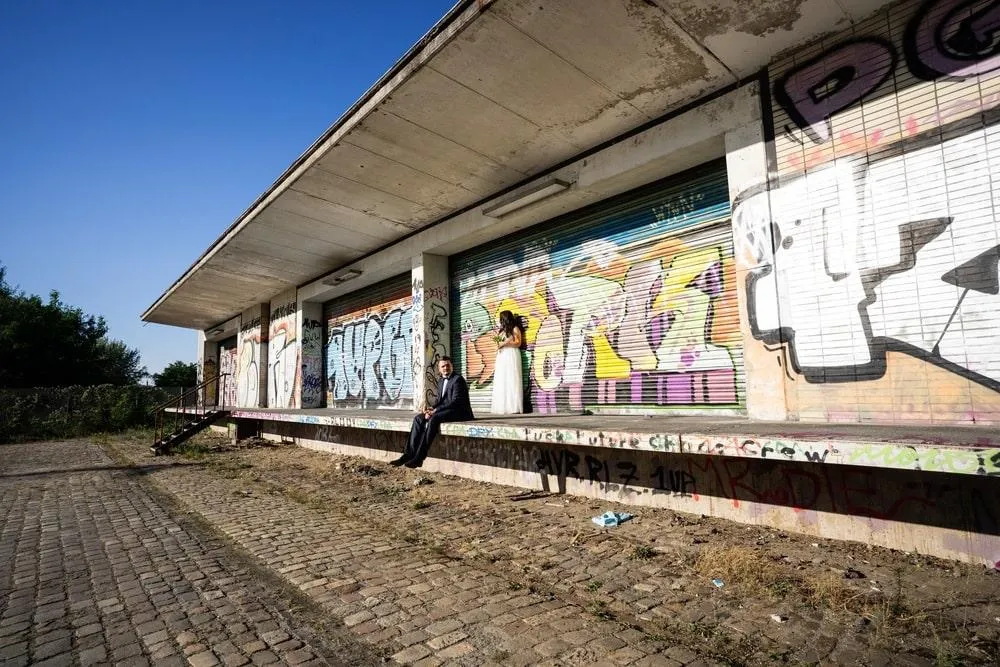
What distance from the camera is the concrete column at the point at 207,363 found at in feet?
82.6

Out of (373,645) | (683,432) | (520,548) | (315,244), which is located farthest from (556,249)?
(373,645)

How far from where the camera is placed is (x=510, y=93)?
20.3 ft

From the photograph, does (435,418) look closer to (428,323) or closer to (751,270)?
(428,323)

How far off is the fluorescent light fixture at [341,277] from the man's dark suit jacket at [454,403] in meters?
6.10

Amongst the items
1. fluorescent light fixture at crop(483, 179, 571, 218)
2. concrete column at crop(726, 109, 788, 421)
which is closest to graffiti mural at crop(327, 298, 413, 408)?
fluorescent light fixture at crop(483, 179, 571, 218)

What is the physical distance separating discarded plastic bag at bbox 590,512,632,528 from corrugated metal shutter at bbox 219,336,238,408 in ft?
60.7

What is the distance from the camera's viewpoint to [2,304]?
2750 centimetres

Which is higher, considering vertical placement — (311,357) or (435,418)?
(311,357)

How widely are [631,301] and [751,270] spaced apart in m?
2.03

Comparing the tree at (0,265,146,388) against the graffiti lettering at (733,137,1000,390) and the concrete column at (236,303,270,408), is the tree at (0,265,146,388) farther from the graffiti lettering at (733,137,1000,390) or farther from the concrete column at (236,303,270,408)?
the graffiti lettering at (733,137,1000,390)

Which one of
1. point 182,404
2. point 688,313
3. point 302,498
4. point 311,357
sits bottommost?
point 302,498

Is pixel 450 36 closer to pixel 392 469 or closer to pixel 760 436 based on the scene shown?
pixel 760 436

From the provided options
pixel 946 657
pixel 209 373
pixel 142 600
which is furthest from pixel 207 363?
pixel 946 657

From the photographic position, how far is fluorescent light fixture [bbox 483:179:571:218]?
25.1 feet
